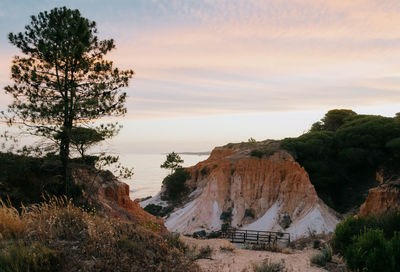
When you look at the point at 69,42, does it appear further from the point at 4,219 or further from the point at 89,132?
the point at 4,219

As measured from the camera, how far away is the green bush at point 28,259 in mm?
6109

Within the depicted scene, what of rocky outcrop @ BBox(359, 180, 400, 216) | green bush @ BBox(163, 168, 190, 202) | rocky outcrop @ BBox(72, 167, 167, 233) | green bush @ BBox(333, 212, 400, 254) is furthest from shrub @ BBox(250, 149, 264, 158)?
green bush @ BBox(333, 212, 400, 254)

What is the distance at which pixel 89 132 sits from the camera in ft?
68.4

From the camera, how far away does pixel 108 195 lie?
24922 mm

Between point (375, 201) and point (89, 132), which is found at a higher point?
point (89, 132)

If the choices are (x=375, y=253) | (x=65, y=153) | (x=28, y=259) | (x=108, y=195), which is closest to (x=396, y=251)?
(x=375, y=253)

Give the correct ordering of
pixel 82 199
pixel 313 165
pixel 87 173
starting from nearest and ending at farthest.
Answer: pixel 82 199 → pixel 87 173 → pixel 313 165

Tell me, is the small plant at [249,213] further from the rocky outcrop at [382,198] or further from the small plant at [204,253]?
the small plant at [204,253]

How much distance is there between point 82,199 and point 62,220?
13.0 m

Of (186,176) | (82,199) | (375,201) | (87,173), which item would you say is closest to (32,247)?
(82,199)

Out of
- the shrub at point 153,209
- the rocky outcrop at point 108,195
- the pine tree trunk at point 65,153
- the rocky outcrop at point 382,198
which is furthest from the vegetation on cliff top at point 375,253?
the shrub at point 153,209

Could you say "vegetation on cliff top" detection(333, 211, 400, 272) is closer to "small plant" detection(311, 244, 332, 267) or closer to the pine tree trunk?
"small plant" detection(311, 244, 332, 267)

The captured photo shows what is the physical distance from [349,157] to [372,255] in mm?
40401

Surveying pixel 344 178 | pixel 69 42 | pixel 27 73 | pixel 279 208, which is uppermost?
pixel 69 42
